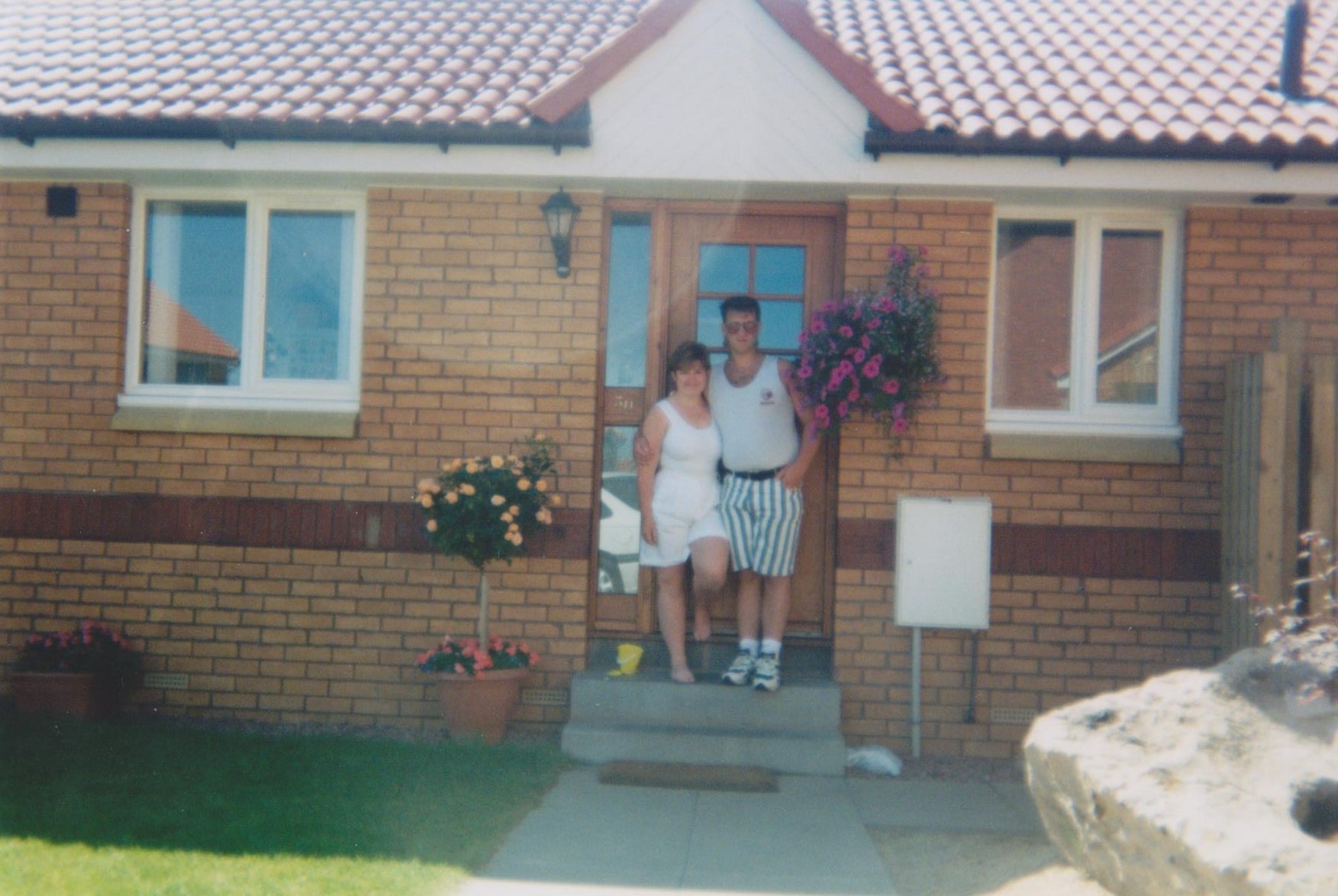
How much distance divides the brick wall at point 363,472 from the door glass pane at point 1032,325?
229cm

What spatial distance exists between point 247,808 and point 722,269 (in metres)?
3.78

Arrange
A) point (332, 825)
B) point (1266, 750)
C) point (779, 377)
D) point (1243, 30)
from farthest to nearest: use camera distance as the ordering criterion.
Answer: point (1243, 30), point (779, 377), point (332, 825), point (1266, 750)

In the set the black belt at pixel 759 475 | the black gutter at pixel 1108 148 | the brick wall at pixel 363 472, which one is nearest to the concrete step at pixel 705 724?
the brick wall at pixel 363 472

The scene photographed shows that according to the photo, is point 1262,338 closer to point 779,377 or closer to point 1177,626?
point 1177,626

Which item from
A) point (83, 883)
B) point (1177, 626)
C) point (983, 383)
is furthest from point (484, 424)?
point (1177, 626)

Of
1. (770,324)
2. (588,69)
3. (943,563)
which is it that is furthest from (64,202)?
(943,563)

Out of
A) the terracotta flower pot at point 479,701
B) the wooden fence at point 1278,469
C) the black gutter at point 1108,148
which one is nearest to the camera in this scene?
the wooden fence at point 1278,469

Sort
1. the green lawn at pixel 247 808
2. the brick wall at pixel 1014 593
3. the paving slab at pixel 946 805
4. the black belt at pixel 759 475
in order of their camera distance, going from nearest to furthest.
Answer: the green lawn at pixel 247 808 → the paving slab at pixel 946 805 → the black belt at pixel 759 475 → the brick wall at pixel 1014 593

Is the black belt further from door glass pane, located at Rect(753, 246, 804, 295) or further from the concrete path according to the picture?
the concrete path

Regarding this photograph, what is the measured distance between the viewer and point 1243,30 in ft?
26.4

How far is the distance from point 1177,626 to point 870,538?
1.72 meters

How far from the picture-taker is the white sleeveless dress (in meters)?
6.51

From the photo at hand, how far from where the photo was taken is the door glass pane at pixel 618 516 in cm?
703

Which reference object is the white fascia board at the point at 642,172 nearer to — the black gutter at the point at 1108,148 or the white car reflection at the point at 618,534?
the black gutter at the point at 1108,148
